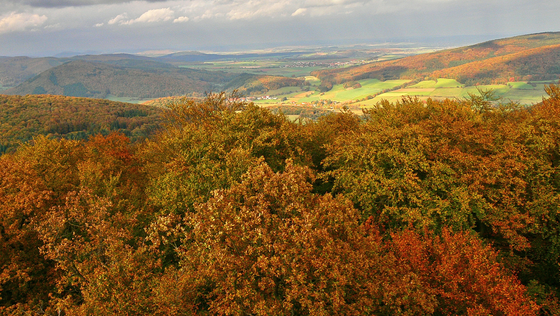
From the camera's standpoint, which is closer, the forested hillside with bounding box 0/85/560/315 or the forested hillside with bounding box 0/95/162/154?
the forested hillside with bounding box 0/85/560/315

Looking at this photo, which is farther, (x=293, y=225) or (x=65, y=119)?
(x=65, y=119)

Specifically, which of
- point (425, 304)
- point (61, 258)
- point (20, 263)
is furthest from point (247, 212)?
point (20, 263)

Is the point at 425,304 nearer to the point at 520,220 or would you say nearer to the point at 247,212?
the point at 247,212

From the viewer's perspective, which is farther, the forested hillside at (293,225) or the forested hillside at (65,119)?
the forested hillside at (65,119)
